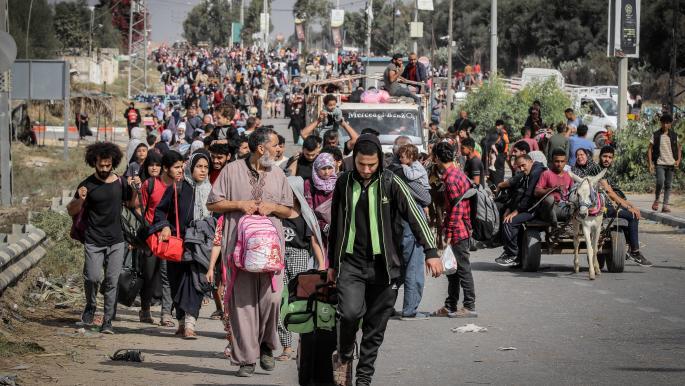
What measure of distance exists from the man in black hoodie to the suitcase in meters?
0.14

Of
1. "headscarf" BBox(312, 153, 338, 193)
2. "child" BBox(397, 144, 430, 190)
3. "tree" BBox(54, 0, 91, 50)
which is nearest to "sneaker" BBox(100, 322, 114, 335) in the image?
"headscarf" BBox(312, 153, 338, 193)

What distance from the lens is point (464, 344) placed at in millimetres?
10977

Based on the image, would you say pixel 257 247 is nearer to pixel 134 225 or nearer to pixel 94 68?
pixel 134 225

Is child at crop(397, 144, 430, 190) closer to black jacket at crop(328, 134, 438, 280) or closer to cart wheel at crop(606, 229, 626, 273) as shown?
black jacket at crop(328, 134, 438, 280)

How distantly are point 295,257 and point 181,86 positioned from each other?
65.2 m

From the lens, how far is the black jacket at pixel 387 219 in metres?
8.05

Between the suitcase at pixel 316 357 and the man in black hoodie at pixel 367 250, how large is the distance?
14 centimetres

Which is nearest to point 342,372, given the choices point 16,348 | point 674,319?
point 16,348

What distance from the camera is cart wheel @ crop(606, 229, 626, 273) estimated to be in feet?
52.5

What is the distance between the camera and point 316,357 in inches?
326

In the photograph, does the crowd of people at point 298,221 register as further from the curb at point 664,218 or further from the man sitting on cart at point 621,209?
the curb at point 664,218

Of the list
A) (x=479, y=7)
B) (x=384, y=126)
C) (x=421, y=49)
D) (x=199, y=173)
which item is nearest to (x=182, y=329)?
(x=199, y=173)

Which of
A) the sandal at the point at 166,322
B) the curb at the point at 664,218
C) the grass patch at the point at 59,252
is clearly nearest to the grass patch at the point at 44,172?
the grass patch at the point at 59,252

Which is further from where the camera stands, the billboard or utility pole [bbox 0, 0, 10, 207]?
the billboard
